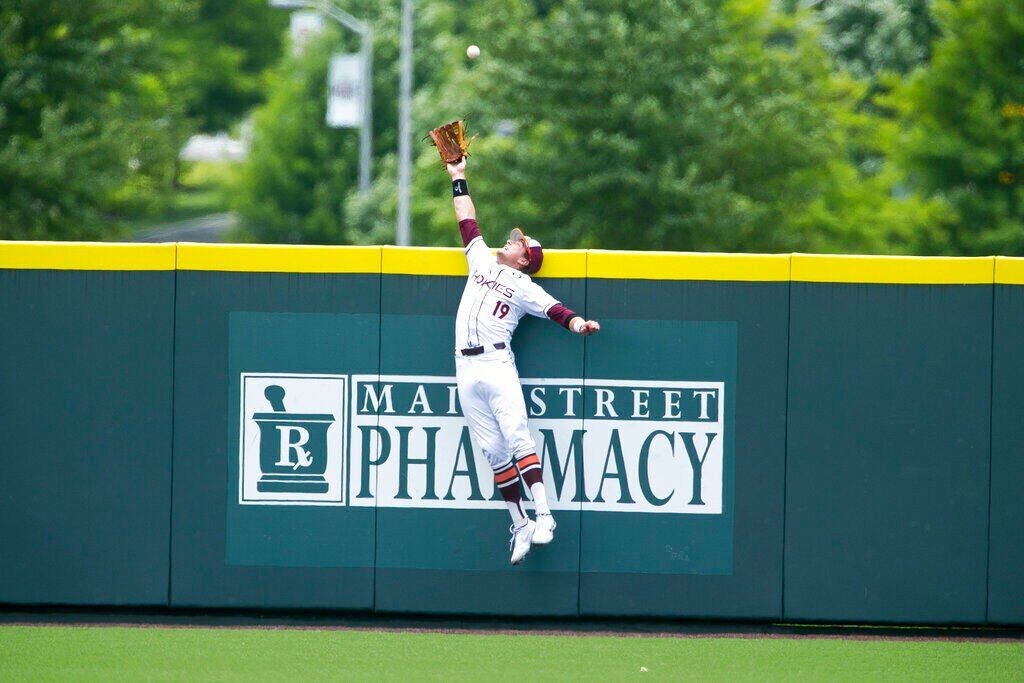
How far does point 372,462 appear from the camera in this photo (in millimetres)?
7219

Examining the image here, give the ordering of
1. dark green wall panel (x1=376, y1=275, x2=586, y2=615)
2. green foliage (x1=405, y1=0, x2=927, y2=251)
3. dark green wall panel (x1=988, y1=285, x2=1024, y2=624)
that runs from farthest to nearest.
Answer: green foliage (x1=405, y1=0, x2=927, y2=251) → dark green wall panel (x1=376, y1=275, x2=586, y2=615) → dark green wall panel (x1=988, y1=285, x2=1024, y2=624)

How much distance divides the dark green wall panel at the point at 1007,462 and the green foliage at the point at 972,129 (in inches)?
513

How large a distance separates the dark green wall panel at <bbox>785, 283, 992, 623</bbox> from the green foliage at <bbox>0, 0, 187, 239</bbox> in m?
→ 13.9

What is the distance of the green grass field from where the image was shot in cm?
621

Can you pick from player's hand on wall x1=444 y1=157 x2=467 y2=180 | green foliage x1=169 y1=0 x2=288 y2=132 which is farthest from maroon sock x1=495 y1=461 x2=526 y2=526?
green foliage x1=169 y1=0 x2=288 y2=132

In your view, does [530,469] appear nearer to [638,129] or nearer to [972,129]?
[638,129]

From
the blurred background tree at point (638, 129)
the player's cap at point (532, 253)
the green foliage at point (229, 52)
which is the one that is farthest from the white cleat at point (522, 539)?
the green foliage at point (229, 52)

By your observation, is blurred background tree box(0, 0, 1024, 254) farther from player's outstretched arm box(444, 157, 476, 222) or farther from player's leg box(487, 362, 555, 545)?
player's leg box(487, 362, 555, 545)

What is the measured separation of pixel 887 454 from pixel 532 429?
76.8 inches

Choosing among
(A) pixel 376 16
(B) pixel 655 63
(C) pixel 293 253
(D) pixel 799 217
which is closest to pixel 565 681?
(C) pixel 293 253

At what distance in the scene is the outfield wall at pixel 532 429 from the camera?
7.09 meters

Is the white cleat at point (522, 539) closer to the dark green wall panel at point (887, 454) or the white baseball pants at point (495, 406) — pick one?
the white baseball pants at point (495, 406)

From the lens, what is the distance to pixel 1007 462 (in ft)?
23.2

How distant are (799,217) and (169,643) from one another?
15.6m
